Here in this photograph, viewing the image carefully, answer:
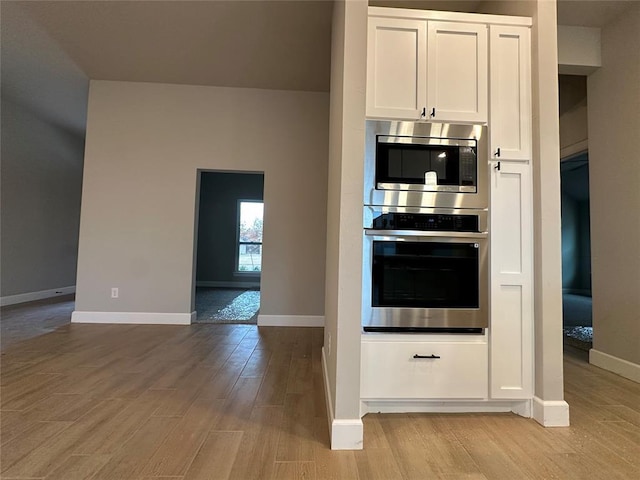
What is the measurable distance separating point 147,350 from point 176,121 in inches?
109

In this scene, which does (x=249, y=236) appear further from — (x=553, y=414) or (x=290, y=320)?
(x=553, y=414)

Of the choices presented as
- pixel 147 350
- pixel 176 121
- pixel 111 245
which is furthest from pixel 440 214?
pixel 111 245

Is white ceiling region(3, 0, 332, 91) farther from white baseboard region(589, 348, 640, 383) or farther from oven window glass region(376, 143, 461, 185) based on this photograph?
white baseboard region(589, 348, 640, 383)

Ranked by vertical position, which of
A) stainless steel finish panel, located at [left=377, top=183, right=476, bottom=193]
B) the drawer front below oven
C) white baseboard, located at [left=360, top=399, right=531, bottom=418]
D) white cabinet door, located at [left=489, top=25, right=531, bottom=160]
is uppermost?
white cabinet door, located at [left=489, top=25, right=531, bottom=160]

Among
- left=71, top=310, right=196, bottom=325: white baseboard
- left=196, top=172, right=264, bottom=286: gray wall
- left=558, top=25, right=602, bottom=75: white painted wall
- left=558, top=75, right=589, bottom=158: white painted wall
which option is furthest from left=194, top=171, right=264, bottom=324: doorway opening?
left=558, top=25, right=602, bottom=75: white painted wall

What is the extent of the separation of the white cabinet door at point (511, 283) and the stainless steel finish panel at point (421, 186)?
11 cm

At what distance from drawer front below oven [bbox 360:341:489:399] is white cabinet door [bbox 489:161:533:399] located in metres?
0.10

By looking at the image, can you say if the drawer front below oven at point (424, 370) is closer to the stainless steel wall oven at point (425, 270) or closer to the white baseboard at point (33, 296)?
the stainless steel wall oven at point (425, 270)

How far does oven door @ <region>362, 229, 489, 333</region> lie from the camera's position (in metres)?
1.86

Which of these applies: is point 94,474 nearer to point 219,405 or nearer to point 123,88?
point 219,405

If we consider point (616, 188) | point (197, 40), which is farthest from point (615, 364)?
point (197, 40)

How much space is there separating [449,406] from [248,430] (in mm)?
1109

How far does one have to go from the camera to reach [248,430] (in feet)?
5.59

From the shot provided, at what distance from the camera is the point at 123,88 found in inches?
167
